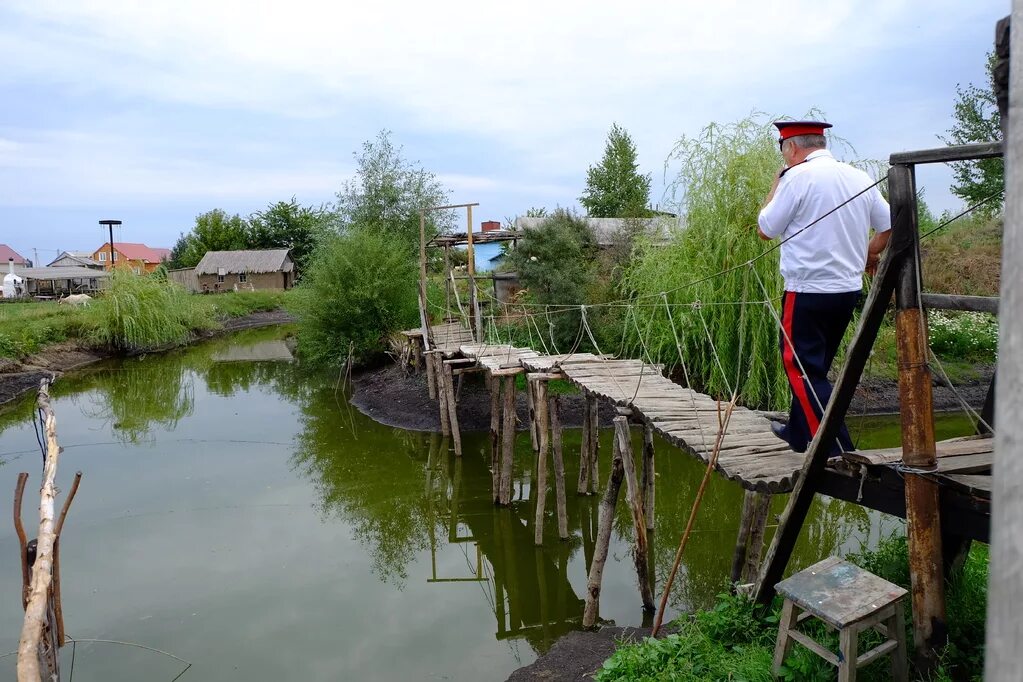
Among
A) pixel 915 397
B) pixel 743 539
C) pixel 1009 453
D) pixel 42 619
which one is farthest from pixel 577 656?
pixel 1009 453

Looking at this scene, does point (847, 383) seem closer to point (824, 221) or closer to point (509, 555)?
point (824, 221)

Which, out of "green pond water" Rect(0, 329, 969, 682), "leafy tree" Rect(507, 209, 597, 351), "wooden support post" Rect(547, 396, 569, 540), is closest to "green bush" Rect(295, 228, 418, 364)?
"leafy tree" Rect(507, 209, 597, 351)

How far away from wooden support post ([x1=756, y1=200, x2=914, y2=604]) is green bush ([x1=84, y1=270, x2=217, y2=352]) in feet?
68.4

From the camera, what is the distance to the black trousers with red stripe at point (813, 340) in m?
3.52

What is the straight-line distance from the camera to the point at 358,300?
1683 cm

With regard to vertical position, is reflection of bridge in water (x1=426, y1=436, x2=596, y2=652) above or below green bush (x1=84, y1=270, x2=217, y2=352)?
below

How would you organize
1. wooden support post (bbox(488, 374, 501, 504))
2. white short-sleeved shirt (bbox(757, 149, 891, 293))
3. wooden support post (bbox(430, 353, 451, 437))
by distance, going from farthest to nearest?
1. wooden support post (bbox(430, 353, 451, 437))
2. wooden support post (bbox(488, 374, 501, 504))
3. white short-sleeved shirt (bbox(757, 149, 891, 293))

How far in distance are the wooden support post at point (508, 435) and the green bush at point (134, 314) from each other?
16122 millimetres

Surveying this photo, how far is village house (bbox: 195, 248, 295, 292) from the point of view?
39281 millimetres

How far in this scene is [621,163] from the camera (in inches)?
1485

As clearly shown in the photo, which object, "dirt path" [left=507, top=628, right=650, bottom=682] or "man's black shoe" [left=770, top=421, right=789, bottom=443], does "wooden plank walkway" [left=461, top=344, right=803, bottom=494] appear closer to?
"man's black shoe" [left=770, top=421, right=789, bottom=443]

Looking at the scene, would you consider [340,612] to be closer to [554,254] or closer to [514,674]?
[514,674]

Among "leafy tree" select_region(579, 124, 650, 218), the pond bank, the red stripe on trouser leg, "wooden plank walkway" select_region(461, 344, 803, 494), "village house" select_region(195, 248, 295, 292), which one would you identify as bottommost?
the pond bank

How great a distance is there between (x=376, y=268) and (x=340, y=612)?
37.4 ft
